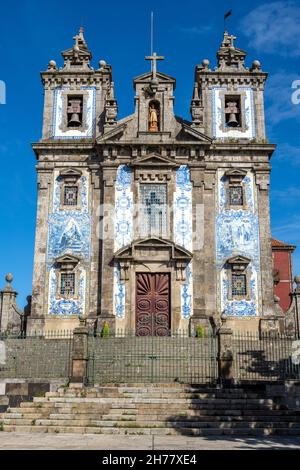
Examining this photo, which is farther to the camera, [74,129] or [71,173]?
[74,129]

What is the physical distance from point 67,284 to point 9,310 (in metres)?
2.72

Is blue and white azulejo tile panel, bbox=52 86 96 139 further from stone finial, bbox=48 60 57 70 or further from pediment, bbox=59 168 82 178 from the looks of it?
pediment, bbox=59 168 82 178

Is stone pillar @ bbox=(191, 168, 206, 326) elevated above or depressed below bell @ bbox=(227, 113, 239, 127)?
below

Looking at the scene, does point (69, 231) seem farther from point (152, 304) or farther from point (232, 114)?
point (232, 114)

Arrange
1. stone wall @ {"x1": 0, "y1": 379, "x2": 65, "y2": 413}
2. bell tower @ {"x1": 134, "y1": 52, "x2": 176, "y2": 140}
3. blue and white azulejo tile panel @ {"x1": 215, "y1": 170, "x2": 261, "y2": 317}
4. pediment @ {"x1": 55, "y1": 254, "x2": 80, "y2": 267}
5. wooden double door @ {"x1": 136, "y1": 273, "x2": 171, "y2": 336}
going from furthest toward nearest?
bell tower @ {"x1": 134, "y1": 52, "x2": 176, "y2": 140} < pediment @ {"x1": 55, "y1": 254, "x2": 80, "y2": 267} < blue and white azulejo tile panel @ {"x1": 215, "y1": 170, "x2": 261, "y2": 317} < wooden double door @ {"x1": 136, "y1": 273, "x2": 171, "y2": 336} < stone wall @ {"x1": 0, "y1": 379, "x2": 65, "y2": 413}

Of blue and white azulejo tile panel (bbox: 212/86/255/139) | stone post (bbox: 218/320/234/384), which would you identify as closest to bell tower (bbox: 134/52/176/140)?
blue and white azulejo tile panel (bbox: 212/86/255/139)

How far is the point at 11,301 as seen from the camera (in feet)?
80.8

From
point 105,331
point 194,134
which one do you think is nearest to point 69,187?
point 194,134

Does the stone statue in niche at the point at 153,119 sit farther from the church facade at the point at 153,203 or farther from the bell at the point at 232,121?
the bell at the point at 232,121

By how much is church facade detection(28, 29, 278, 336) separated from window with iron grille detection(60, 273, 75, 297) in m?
0.04

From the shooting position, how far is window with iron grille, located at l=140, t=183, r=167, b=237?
973 inches

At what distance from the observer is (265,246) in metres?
24.8

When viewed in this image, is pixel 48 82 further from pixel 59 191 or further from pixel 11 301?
pixel 11 301

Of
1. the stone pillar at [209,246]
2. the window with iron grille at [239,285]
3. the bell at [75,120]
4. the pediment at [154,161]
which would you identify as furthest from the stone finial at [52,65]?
the window with iron grille at [239,285]
